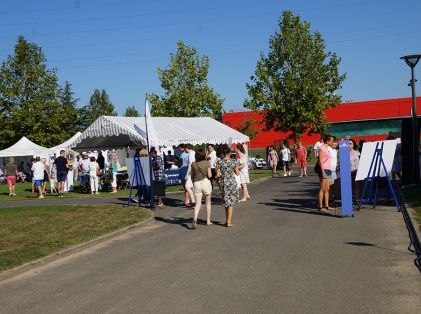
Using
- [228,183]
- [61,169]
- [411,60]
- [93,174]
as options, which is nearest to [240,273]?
[228,183]

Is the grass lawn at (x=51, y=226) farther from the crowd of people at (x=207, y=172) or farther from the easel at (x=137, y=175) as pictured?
the crowd of people at (x=207, y=172)

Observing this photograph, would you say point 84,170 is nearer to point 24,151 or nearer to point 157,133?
point 157,133

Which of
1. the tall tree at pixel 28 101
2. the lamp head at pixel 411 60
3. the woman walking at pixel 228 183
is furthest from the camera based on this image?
the tall tree at pixel 28 101

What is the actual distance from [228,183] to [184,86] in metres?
35.7

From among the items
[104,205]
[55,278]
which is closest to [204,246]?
[55,278]

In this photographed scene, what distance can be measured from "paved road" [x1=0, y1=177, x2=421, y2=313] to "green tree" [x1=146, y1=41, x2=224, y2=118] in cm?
3491

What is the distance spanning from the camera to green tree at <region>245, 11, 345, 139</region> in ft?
125

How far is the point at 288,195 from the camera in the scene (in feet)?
61.3

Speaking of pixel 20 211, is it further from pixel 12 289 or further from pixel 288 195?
pixel 12 289

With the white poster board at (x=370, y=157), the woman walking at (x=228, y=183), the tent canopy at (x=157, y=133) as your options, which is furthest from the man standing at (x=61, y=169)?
the white poster board at (x=370, y=157)

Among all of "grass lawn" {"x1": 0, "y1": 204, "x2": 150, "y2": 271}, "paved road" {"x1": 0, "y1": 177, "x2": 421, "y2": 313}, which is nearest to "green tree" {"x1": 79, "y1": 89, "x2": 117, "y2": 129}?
"grass lawn" {"x1": 0, "y1": 204, "x2": 150, "y2": 271}

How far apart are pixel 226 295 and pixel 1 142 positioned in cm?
4728

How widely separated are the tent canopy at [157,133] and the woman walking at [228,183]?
12.2 m

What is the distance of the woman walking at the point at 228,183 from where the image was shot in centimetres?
1216
